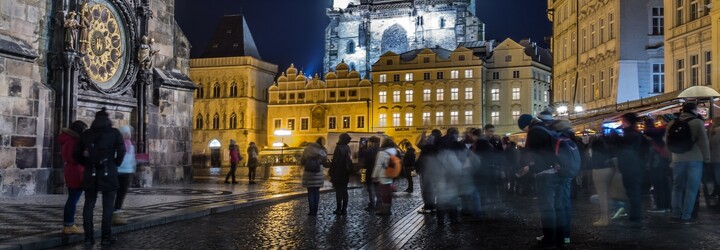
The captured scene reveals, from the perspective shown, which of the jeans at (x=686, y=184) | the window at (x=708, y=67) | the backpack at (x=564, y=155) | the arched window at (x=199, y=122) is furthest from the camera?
the arched window at (x=199, y=122)

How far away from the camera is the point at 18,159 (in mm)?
17250

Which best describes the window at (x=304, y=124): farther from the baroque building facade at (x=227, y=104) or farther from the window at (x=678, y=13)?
the window at (x=678, y=13)

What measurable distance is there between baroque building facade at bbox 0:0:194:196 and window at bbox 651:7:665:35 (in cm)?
2264

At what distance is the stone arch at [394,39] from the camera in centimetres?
10169

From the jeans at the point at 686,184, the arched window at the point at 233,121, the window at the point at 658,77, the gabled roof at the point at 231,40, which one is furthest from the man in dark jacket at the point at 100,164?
the gabled roof at the point at 231,40

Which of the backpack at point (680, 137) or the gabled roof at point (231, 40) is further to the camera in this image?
the gabled roof at point (231, 40)

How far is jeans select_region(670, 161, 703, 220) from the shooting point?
460 inches

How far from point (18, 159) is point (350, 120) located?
6303 centimetres

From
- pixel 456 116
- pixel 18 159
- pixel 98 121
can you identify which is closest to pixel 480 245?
pixel 98 121

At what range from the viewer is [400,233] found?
36.2 feet

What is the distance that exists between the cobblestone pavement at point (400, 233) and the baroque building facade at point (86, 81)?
6.05 metres

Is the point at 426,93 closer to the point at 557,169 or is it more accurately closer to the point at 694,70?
the point at 694,70

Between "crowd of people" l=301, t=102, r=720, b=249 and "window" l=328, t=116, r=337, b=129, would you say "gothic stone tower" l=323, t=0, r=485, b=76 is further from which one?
"crowd of people" l=301, t=102, r=720, b=249

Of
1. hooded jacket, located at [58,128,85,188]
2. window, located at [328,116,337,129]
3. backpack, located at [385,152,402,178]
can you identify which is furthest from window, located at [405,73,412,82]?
hooded jacket, located at [58,128,85,188]
